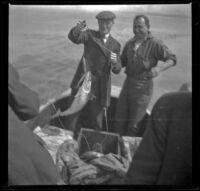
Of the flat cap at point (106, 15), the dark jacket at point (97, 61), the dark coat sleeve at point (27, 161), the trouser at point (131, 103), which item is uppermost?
the flat cap at point (106, 15)

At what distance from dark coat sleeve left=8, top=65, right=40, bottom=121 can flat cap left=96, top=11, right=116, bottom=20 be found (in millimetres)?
1346

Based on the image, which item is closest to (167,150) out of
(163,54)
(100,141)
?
(100,141)

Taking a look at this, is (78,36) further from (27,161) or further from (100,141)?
(27,161)

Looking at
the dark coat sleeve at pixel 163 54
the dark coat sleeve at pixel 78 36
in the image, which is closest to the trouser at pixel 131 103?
the dark coat sleeve at pixel 163 54

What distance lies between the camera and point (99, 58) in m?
4.95

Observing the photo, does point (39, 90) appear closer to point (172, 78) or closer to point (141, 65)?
point (141, 65)

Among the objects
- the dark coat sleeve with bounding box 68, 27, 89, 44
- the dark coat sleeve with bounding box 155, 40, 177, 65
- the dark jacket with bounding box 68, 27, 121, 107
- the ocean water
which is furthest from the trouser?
the dark coat sleeve with bounding box 68, 27, 89, 44

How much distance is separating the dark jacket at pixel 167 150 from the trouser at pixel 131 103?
189 mm

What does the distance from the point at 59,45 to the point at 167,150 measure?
198 cm

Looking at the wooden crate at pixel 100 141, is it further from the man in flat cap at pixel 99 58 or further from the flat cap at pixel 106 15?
the flat cap at pixel 106 15

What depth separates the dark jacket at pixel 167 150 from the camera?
475cm

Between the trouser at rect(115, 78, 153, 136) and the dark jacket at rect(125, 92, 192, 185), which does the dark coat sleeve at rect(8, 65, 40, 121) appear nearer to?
the trouser at rect(115, 78, 153, 136)
